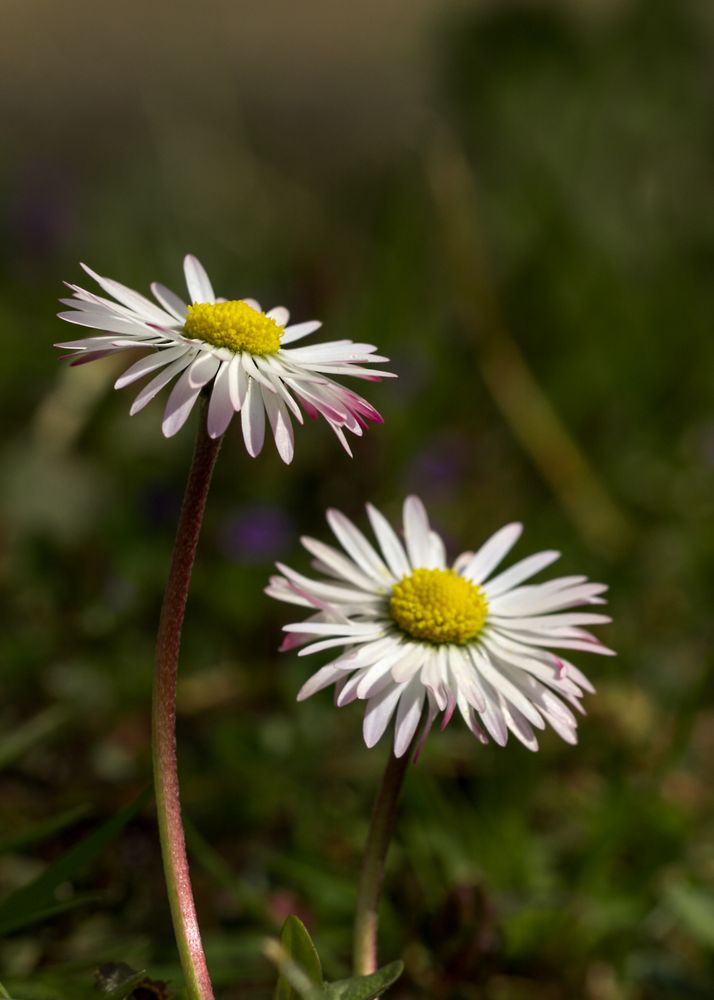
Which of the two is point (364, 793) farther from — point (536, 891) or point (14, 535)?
point (14, 535)

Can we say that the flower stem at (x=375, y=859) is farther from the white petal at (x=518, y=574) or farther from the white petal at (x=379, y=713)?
the white petal at (x=518, y=574)

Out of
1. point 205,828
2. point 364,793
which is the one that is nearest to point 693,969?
point 364,793

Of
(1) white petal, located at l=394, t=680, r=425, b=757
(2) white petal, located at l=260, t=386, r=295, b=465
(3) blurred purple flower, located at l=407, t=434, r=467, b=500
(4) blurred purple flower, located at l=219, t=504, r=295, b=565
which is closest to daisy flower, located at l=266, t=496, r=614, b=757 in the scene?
(1) white petal, located at l=394, t=680, r=425, b=757

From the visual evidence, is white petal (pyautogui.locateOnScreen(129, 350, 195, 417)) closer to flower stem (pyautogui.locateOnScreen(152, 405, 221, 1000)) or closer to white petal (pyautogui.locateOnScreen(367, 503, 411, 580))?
flower stem (pyautogui.locateOnScreen(152, 405, 221, 1000))

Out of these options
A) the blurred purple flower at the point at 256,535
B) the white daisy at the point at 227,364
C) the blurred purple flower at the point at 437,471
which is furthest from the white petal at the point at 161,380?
the blurred purple flower at the point at 437,471

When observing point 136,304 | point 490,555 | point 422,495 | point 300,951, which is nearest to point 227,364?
point 136,304

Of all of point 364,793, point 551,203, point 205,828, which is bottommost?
point 205,828
